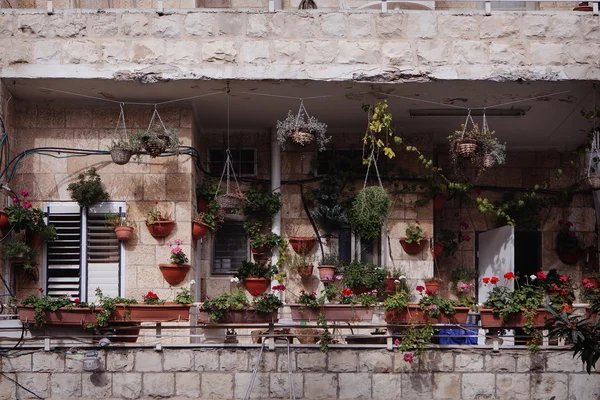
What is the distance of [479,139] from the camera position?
1277cm

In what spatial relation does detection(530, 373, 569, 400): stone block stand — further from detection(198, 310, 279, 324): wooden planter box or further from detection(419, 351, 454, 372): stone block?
detection(198, 310, 279, 324): wooden planter box

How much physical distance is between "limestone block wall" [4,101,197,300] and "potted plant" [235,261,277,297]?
0.98 meters

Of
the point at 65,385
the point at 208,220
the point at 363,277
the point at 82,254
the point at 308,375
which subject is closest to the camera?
the point at 65,385

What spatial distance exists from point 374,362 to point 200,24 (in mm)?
4746

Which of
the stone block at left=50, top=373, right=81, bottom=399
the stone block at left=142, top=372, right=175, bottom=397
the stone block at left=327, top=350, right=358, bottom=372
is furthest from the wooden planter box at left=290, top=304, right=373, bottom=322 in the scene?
the stone block at left=50, top=373, right=81, bottom=399

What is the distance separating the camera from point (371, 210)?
13.3 metres

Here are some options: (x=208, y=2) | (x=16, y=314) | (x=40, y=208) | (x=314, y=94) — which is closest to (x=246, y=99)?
(x=314, y=94)

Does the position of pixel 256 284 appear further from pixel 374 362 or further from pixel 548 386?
pixel 548 386

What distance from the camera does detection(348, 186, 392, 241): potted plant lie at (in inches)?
523

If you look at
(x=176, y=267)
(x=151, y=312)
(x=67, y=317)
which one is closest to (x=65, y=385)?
(x=67, y=317)

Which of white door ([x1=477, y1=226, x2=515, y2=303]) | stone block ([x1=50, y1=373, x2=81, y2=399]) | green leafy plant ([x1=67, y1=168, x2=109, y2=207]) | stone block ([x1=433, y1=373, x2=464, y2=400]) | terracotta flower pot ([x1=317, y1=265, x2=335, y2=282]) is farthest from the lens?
white door ([x1=477, y1=226, x2=515, y2=303])

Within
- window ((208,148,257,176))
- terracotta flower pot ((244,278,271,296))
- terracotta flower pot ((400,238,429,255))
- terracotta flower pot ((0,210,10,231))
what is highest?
window ((208,148,257,176))

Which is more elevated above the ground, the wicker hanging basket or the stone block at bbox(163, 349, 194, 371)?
the wicker hanging basket

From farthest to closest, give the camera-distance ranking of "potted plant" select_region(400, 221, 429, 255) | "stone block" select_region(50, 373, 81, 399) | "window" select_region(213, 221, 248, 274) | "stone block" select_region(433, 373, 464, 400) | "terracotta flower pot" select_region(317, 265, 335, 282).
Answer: "window" select_region(213, 221, 248, 274) → "potted plant" select_region(400, 221, 429, 255) → "terracotta flower pot" select_region(317, 265, 335, 282) → "stone block" select_region(433, 373, 464, 400) → "stone block" select_region(50, 373, 81, 399)
